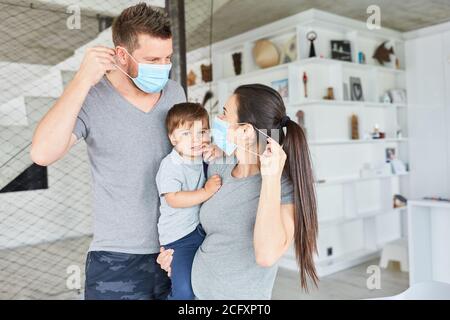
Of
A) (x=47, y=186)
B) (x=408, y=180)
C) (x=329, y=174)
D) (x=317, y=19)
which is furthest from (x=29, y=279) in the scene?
(x=408, y=180)

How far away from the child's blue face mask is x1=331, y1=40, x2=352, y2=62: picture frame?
2.78 meters

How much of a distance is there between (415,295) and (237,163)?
1.67 ft

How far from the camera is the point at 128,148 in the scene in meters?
0.86

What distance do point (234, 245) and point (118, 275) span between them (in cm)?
28

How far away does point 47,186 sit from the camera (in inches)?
155

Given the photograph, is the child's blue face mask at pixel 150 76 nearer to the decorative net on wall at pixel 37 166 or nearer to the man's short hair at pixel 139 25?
the man's short hair at pixel 139 25

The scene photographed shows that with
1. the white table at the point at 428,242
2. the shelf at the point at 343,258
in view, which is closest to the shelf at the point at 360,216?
the shelf at the point at 343,258

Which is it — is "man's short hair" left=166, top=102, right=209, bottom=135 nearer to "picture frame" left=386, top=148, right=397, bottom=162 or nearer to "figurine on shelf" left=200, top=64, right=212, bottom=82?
"figurine on shelf" left=200, top=64, right=212, bottom=82

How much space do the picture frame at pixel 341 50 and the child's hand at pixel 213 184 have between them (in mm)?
2786

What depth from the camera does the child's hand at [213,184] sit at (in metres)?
0.84

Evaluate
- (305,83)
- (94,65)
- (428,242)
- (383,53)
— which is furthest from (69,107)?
(383,53)

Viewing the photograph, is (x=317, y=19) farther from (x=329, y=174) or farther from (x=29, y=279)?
(x=29, y=279)

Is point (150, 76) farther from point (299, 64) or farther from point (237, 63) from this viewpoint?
point (237, 63)

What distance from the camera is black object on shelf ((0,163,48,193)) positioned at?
3365 mm
